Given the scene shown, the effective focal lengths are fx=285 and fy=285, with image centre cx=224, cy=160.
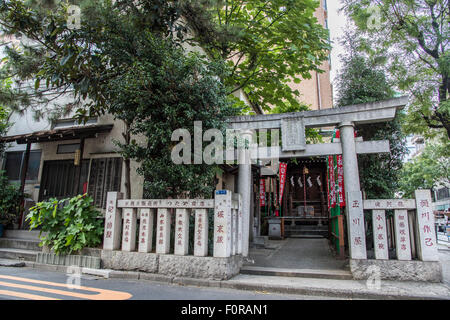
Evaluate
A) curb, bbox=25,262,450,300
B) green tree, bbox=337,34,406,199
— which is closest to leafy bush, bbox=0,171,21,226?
curb, bbox=25,262,450,300

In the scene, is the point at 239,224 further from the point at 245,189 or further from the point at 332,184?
the point at 332,184

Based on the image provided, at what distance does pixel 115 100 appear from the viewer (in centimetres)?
777

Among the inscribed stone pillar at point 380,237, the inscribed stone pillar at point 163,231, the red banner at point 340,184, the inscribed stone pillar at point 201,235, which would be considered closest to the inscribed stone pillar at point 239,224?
the inscribed stone pillar at point 201,235

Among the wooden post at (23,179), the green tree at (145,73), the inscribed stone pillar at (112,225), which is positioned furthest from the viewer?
the wooden post at (23,179)

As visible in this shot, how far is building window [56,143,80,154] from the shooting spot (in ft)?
37.1

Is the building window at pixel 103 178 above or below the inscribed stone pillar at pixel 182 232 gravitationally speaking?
above

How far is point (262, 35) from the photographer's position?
9.99m

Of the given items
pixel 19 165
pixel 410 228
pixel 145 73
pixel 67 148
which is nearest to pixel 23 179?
pixel 19 165

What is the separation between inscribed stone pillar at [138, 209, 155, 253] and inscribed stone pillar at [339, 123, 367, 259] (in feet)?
16.0

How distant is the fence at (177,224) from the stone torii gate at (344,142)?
129 cm

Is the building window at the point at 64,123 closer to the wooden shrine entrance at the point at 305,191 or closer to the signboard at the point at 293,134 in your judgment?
the signboard at the point at 293,134

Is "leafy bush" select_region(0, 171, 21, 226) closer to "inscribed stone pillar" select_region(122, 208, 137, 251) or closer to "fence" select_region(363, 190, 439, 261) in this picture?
"inscribed stone pillar" select_region(122, 208, 137, 251)

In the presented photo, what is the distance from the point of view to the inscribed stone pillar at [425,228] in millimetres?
6246
